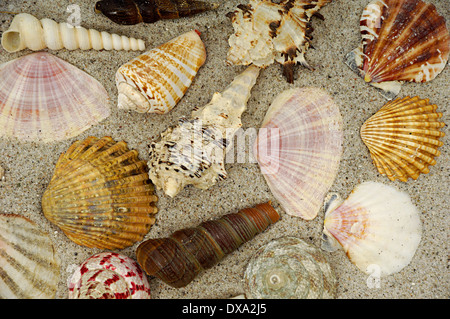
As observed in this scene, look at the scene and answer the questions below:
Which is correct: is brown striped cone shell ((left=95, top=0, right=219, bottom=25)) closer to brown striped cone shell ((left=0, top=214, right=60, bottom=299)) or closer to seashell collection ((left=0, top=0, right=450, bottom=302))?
seashell collection ((left=0, top=0, right=450, bottom=302))

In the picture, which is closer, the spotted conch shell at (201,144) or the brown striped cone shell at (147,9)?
the spotted conch shell at (201,144)

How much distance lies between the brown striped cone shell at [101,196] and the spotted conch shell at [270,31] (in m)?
0.83

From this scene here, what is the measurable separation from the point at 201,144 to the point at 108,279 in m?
0.85

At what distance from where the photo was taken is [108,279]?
6.64ft

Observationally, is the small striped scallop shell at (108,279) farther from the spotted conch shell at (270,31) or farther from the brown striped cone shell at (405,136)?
the brown striped cone shell at (405,136)

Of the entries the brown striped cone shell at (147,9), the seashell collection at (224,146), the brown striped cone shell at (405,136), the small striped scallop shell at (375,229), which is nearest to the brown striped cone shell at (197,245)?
the seashell collection at (224,146)

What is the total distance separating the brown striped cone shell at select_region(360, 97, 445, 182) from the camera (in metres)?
2.10

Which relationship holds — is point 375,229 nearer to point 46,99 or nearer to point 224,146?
point 224,146

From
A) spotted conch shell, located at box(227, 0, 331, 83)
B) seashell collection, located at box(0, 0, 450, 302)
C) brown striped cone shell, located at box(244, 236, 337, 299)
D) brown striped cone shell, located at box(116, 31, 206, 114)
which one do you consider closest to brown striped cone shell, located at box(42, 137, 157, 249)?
seashell collection, located at box(0, 0, 450, 302)

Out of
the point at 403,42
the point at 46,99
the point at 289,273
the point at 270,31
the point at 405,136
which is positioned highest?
the point at 270,31

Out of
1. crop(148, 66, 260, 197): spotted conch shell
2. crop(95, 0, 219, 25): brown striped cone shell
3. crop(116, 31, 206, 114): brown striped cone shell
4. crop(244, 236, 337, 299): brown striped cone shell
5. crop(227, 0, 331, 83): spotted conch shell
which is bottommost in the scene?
crop(244, 236, 337, 299): brown striped cone shell

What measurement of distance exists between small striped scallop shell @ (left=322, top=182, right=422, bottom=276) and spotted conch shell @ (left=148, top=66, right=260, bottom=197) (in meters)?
0.69

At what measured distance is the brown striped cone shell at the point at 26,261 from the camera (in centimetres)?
209

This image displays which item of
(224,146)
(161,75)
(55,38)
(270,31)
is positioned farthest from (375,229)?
(55,38)
